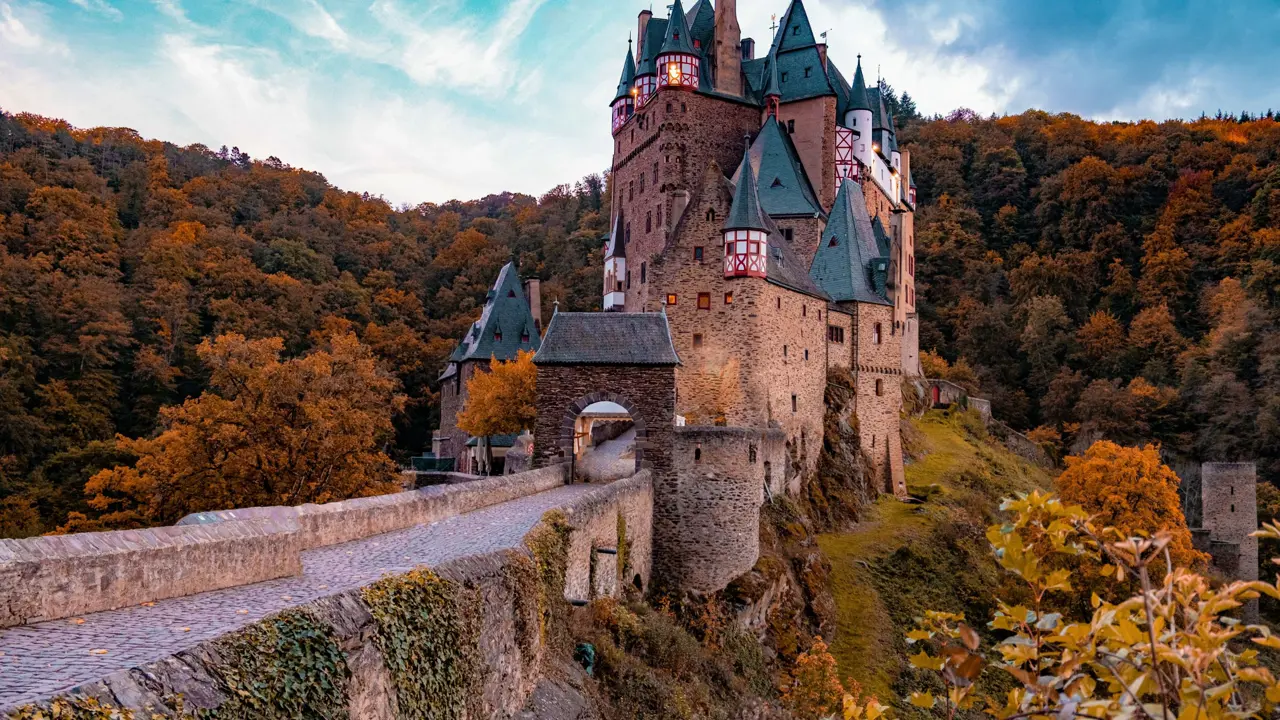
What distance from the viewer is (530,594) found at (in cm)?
1062

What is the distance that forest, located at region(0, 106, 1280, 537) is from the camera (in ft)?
145

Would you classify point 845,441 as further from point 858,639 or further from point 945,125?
point 945,125

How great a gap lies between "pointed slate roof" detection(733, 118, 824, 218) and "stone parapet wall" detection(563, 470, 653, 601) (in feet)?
60.4

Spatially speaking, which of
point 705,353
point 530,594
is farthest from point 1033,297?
point 530,594

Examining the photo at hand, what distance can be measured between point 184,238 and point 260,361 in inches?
1492

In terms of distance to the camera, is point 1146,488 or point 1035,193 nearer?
point 1146,488

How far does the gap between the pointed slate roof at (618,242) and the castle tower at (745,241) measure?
11311 millimetres

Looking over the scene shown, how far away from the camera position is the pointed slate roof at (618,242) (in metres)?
39.4

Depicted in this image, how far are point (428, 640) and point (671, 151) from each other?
31.6 meters

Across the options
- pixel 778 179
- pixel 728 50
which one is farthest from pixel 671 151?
pixel 728 50

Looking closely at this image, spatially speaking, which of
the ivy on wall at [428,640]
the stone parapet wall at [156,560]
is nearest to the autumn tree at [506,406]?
the stone parapet wall at [156,560]

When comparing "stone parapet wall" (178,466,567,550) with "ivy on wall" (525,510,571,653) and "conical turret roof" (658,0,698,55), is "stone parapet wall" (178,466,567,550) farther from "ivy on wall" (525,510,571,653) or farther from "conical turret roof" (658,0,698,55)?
"conical turret roof" (658,0,698,55)

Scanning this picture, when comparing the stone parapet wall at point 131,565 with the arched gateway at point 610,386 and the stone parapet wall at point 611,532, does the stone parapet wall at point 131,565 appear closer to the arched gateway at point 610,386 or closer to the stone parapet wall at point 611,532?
the stone parapet wall at point 611,532

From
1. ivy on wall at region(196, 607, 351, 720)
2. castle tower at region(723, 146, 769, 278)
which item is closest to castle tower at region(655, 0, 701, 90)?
castle tower at region(723, 146, 769, 278)
